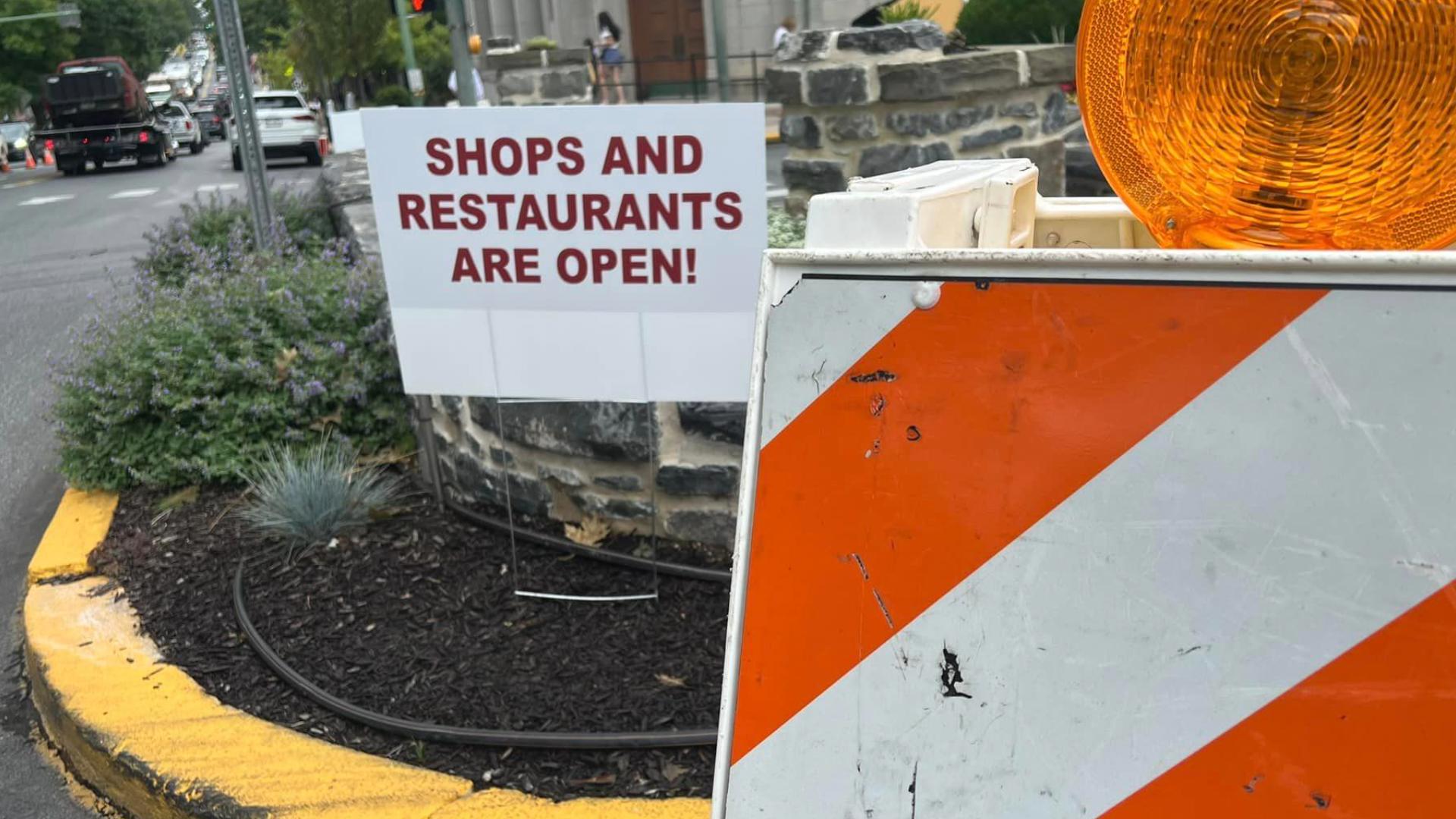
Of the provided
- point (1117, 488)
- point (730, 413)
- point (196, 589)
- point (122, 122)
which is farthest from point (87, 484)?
point (122, 122)

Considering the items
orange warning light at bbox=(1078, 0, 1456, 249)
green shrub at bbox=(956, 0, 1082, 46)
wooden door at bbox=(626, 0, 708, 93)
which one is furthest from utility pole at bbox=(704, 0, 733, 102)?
orange warning light at bbox=(1078, 0, 1456, 249)

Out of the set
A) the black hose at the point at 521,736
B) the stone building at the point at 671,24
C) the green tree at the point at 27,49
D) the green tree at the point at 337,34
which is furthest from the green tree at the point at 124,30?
the black hose at the point at 521,736

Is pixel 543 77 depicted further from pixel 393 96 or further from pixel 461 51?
pixel 393 96

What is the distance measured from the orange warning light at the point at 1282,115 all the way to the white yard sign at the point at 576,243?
5.82 ft

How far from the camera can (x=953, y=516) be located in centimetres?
118

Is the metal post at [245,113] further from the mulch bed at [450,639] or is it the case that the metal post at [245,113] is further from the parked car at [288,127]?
the parked car at [288,127]

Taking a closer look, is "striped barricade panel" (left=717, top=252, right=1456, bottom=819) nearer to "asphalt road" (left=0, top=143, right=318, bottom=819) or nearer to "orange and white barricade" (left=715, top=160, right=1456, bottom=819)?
"orange and white barricade" (left=715, top=160, right=1456, bottom=819)

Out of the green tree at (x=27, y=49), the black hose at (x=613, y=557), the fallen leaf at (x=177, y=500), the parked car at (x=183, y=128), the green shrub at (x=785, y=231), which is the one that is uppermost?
the green tree at (x=27, y=49)

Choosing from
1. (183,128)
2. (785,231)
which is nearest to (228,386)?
(785,231)

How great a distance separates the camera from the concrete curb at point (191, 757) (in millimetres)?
2494

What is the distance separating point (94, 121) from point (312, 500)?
27530 millimetres

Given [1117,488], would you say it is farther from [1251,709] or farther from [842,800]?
[842,800]

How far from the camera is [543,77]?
903 centimetres

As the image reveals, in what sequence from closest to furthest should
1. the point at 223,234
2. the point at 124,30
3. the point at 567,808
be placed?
the point at 567,808 < the point at 223,234 < the point at 124,30
